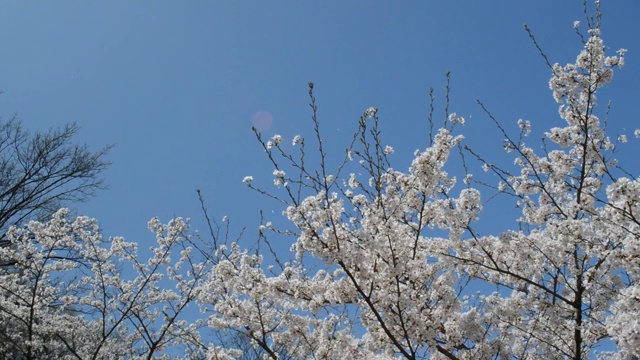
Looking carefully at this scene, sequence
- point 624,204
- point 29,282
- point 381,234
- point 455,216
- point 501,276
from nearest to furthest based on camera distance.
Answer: point 624,204
point 381,234
point 455,216
point 501,276
point 29,282

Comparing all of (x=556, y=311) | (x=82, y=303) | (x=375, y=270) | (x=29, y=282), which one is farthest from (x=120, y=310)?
(x=556, y=311)

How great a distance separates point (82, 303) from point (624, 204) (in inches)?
330

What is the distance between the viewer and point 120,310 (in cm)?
836

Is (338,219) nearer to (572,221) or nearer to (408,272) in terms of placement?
(408,272)

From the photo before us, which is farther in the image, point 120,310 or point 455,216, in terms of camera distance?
point 120,310

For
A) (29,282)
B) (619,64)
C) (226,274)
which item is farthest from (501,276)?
(29,282)

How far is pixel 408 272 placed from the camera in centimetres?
442

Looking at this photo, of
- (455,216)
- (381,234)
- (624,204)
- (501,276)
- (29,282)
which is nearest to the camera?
(624,204)

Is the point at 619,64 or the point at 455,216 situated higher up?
the point at 619,64

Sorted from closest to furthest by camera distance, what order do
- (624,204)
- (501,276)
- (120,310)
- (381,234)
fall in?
(624,204), (381,234), (501,276), (120,310)

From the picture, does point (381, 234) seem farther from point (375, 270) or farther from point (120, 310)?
point (120, 310)

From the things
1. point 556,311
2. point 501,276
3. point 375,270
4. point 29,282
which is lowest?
point 375,270

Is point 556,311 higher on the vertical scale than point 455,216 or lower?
lower

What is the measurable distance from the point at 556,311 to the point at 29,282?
33.5ft
